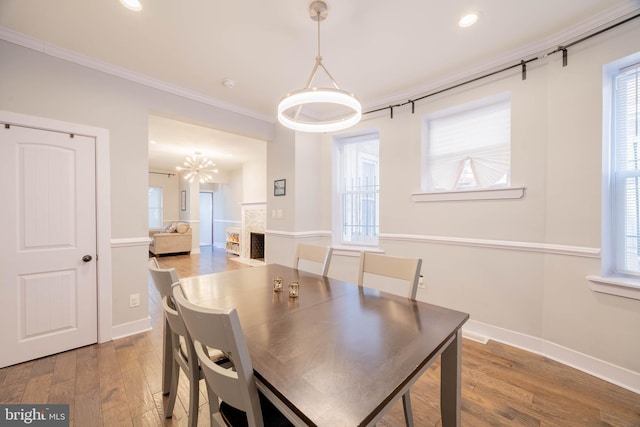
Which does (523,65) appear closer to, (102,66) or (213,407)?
(213,407)

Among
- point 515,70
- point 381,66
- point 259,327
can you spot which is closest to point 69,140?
point 259,327

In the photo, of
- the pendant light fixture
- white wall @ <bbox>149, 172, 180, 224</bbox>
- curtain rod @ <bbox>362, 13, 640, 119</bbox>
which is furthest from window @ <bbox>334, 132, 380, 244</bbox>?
white wall @ <bbox>149, 172, 180, 224</bbox>

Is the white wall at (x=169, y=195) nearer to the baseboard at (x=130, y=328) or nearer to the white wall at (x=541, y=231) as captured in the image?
the baseboard at (x=130, y=328)

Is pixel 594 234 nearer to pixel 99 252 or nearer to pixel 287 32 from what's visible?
pixel 287 32

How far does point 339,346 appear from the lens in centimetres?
94

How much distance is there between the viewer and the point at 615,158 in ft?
6.19

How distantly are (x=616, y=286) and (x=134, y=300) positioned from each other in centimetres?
401

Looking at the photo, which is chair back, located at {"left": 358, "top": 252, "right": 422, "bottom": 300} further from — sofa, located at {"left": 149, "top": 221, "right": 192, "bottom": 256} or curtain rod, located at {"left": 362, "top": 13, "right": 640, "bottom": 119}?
sofa, located at {"left": 149, "top": 221, "right": 192, "bottom": 256}

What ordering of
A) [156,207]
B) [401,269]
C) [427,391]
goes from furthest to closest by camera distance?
[156,207]
[427,391]
[401,269]

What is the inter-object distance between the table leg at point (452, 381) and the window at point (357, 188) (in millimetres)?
2136

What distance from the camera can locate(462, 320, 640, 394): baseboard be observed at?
173 centimetres

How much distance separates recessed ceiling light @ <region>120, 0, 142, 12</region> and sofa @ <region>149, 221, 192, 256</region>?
602cm

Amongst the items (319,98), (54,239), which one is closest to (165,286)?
(319,98)

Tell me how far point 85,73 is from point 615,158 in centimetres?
437
